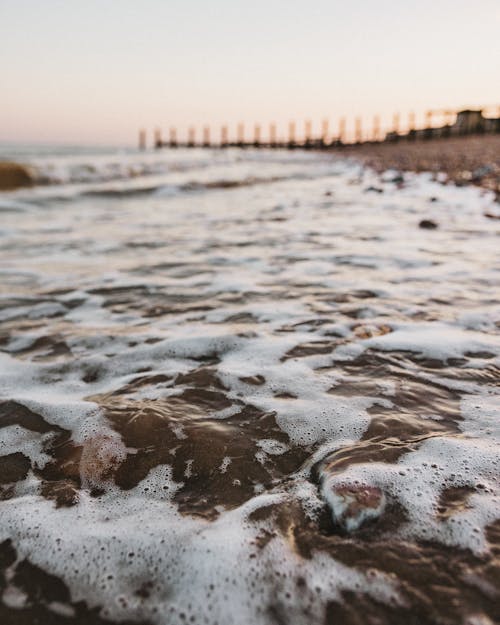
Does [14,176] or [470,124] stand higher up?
[470,124]

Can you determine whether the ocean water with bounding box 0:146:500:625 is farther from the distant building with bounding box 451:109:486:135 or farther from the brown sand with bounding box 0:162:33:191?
the distant building with bounding box 451:109:486:135

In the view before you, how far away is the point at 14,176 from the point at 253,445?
1251 centimetres

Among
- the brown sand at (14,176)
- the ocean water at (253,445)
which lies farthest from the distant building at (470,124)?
the ocean water at (253,445)

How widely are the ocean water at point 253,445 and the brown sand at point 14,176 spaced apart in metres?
9.14

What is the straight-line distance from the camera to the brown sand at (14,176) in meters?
11.3

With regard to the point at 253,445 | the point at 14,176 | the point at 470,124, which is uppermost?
the point at 470,124

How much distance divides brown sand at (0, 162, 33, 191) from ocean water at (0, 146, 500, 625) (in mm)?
9139

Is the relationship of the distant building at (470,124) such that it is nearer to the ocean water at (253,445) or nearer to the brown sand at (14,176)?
the brown sand at (14,176)

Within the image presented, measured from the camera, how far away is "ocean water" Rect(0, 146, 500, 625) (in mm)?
1019

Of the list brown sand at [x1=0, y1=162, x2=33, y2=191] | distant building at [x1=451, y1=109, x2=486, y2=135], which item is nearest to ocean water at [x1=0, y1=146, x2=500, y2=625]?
brown sand at [x1=0, y1=162, x2=33, y2=191]

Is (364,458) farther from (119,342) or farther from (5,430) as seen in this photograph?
(119,342)

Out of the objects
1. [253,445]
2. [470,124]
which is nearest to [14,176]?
[253,445]

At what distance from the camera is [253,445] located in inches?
58.1

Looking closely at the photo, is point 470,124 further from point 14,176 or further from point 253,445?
point 253,445
